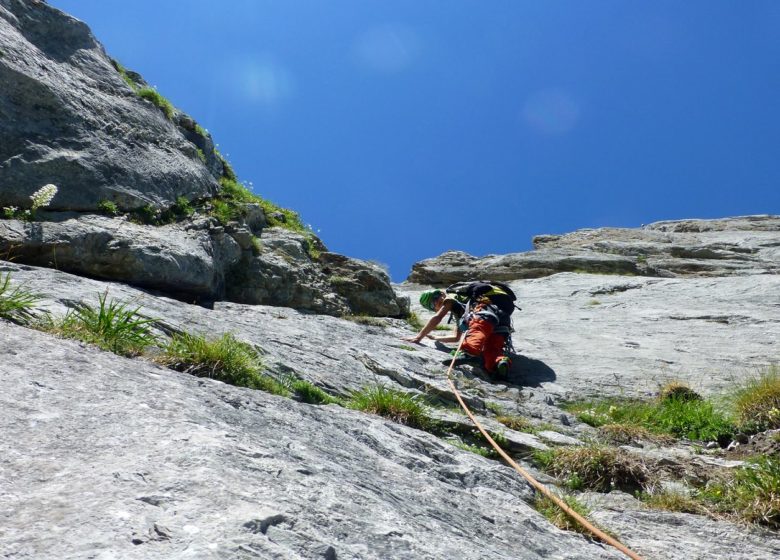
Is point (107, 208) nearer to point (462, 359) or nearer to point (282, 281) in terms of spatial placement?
point (282, 281)

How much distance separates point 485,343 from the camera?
11164 millimetres

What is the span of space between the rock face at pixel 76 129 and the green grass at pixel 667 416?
7474 mm

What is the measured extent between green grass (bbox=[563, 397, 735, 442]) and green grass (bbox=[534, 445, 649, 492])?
2315 mm

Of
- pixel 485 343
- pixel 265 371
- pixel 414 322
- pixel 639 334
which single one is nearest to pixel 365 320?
pixel 414 322

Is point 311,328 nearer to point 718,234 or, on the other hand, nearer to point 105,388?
point 105,388

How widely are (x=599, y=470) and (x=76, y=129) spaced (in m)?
9.13

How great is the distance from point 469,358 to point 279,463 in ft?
23.7

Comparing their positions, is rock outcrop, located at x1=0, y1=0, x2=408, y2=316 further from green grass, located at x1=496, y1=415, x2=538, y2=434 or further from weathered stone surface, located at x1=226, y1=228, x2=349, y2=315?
green grass, located at x1=496, y1=415, x2=538, y2=434

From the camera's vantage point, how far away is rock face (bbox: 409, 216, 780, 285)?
21688 millimetres

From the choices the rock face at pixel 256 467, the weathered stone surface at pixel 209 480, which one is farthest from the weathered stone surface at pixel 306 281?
the weathered stone surface at pixel 209 480

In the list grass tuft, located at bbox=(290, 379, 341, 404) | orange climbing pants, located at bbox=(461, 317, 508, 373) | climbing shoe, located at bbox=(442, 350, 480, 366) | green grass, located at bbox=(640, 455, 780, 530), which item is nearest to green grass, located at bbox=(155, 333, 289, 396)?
grass tuft, located at bbox=(290, 379, 341, 404)

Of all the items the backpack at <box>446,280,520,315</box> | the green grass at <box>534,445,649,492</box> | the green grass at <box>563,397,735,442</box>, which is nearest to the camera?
the green grass at <box>534,445,649,492</box>

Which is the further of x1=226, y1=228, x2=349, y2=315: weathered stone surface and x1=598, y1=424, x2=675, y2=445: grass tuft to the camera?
x1=226, y1=228, x2=349, y2=315: weathered stone surface

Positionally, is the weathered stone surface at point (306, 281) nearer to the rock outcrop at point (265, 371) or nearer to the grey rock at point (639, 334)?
the rock outcrop at point (265, 371)
